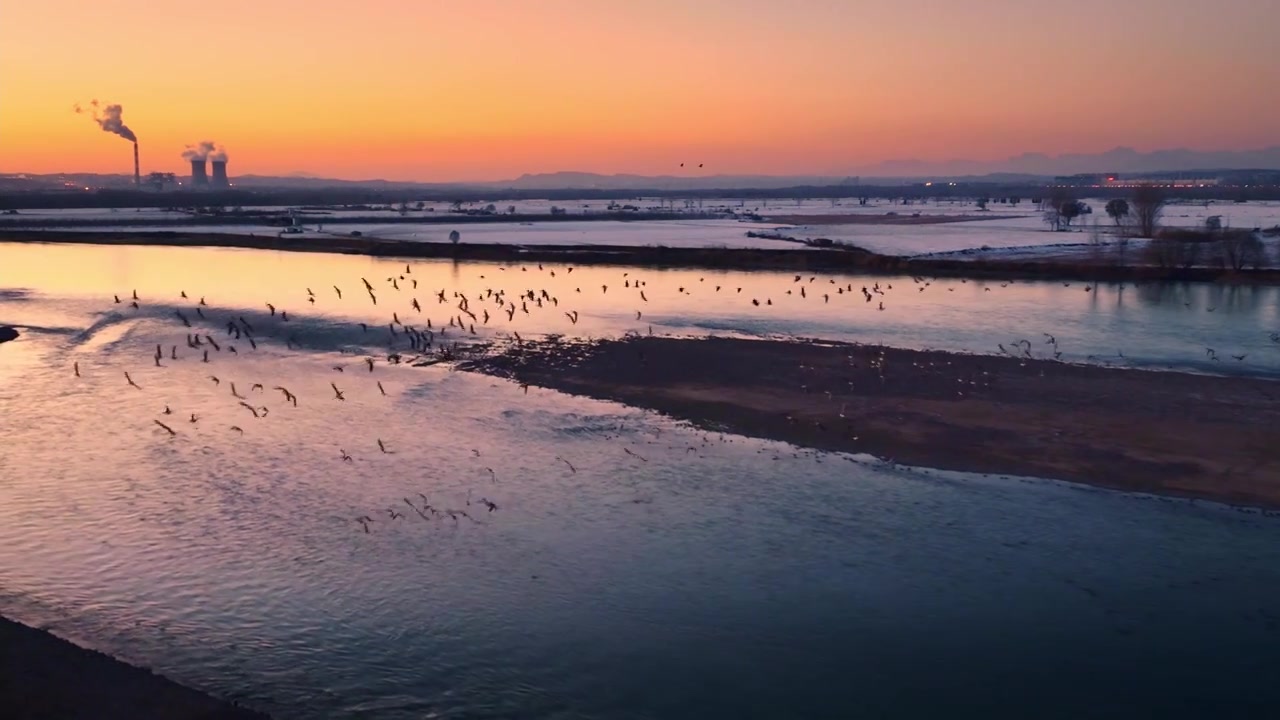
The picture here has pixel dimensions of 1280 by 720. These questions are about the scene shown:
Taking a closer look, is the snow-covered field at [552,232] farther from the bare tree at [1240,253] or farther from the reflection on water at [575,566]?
the reflection on water at [575,566]

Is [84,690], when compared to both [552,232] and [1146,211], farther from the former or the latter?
[1146,211]

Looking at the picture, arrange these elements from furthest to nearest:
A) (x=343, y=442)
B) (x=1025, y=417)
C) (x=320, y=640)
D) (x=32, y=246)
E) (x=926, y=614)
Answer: (x=32, y=246), (x=1025, y=417), (x=343, y=442), (x=926, y=614), (x=320, y=640)

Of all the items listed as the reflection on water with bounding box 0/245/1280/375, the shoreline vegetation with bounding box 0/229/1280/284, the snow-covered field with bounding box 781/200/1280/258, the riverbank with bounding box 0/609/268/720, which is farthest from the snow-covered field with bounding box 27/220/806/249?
the riverbank with bounding box 0/609/268/720

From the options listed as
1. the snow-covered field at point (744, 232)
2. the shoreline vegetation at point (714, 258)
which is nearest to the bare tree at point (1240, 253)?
the shoreline vegetation at point (714, 258)

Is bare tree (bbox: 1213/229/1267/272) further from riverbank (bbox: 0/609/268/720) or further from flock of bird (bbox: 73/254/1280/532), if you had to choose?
riverbank (bbox: 0/609/268/720)

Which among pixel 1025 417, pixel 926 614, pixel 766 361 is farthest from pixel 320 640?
pixel 766 361

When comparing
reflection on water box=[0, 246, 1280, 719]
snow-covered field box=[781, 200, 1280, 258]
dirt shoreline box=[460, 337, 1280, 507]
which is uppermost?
snow-covered field box=[781, 200, 1280, 258]

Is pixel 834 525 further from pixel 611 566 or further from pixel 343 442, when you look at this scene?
pixel 343 442
